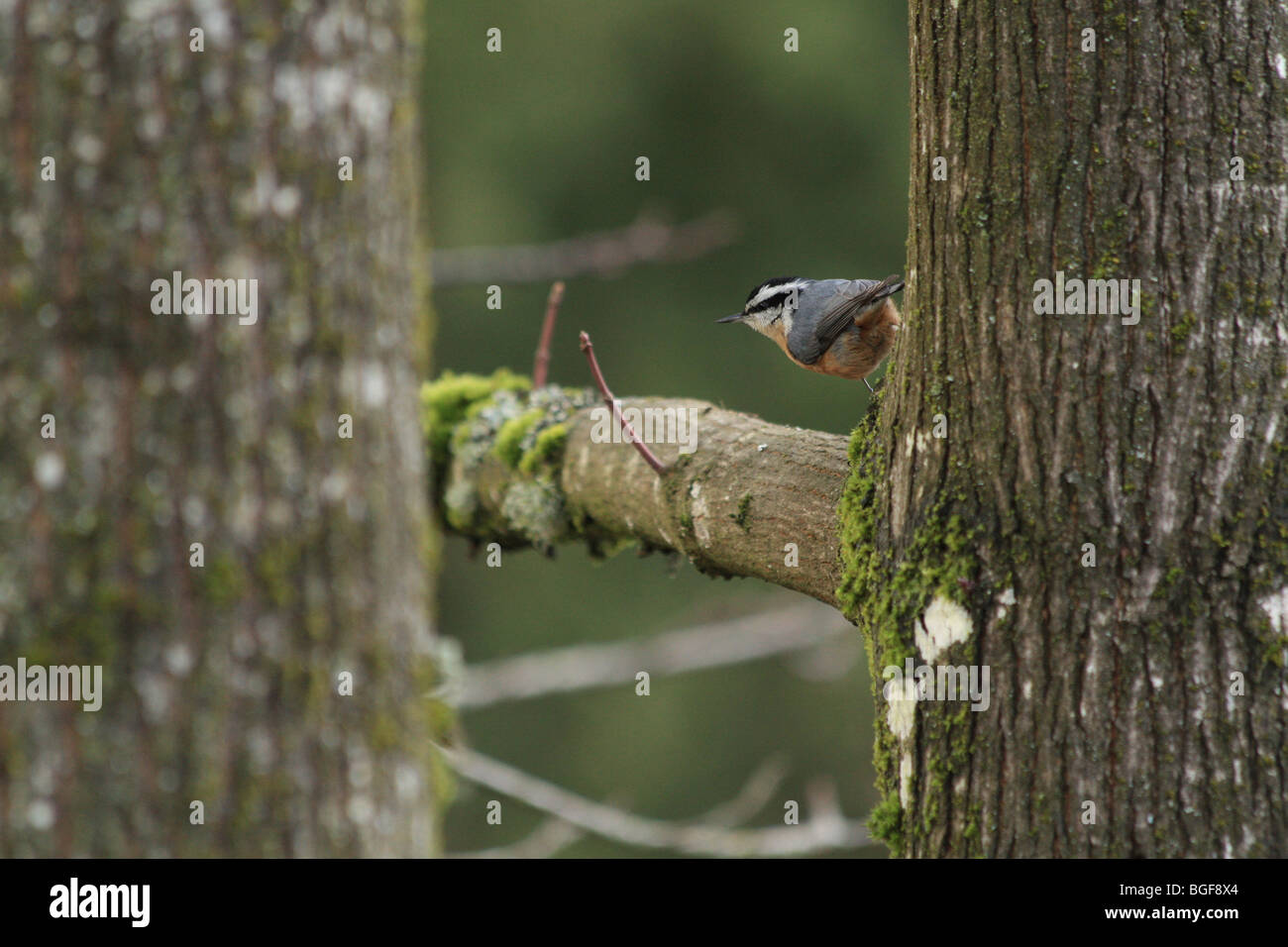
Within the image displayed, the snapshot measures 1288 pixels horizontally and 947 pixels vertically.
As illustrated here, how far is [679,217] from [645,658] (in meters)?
5.04

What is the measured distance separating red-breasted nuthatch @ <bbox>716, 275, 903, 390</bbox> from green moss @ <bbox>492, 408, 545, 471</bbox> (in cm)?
111

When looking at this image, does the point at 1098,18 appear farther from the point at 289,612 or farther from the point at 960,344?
the point at 289,612

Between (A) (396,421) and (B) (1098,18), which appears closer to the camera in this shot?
(A) (396,421)

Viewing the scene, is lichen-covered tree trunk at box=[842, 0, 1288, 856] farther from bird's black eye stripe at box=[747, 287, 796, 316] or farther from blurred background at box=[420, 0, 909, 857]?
blurred background at box=[420, 0, 909, 857]

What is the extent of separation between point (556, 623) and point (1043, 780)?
905 cm

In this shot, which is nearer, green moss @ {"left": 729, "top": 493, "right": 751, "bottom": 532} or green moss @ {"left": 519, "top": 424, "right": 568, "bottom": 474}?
green moss @ {"left": 729, "top": 493, "right": 751, "bottom": 532}

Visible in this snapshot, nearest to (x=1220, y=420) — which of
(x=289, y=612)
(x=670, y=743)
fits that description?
(x=289, y=612)

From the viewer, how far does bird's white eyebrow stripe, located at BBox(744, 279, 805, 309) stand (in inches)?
185

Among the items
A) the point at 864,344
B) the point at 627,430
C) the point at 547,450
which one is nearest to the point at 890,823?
the point at 627,430

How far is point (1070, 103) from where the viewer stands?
211 centimetres

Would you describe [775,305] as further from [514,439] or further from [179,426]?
[179,426]

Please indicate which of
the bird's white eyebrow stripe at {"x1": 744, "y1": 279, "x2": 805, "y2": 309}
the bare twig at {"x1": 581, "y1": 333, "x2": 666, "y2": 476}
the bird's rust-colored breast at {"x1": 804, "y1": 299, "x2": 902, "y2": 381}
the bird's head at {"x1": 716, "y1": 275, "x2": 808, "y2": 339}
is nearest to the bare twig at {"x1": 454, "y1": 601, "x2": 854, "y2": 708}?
the bird's rust-colored breast at {"x1": 804, "y1": 299, "x2": 902, "y2": 381}
